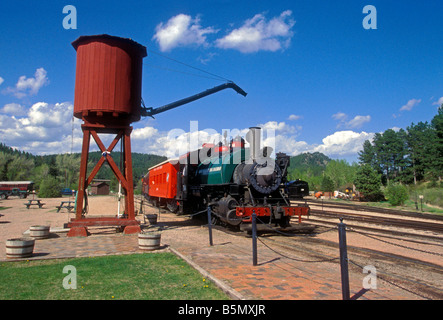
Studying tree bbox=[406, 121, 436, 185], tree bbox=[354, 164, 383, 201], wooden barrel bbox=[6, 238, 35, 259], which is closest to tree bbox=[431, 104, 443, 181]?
tree bbox=[406, 121, 436, 185]

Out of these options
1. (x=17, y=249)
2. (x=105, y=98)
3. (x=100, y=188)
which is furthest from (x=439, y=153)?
(x=100, y=188)

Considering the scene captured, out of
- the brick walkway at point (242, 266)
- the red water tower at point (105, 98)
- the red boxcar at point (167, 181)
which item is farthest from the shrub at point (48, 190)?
the brick walkway at point (242, 266)

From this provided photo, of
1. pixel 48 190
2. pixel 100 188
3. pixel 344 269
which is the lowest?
pixel 344 269

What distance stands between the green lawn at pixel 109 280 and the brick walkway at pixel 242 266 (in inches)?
15.2

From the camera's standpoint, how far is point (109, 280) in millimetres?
5918

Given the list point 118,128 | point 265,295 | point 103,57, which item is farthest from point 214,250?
point 103,57

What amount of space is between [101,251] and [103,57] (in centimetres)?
760

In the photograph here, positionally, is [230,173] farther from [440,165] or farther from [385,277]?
[440,165]

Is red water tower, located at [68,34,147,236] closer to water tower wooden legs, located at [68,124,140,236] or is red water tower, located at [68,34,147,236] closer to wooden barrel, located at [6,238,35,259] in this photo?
water tower wooden legs, located at [68,124,140,236]

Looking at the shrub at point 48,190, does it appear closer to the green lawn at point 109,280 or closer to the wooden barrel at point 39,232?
the wooden barrel at point 39,232

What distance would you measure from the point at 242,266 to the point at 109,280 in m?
2.80

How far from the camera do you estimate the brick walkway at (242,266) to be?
5.17m

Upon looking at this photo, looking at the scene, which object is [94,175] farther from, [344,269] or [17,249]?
[344,269]
